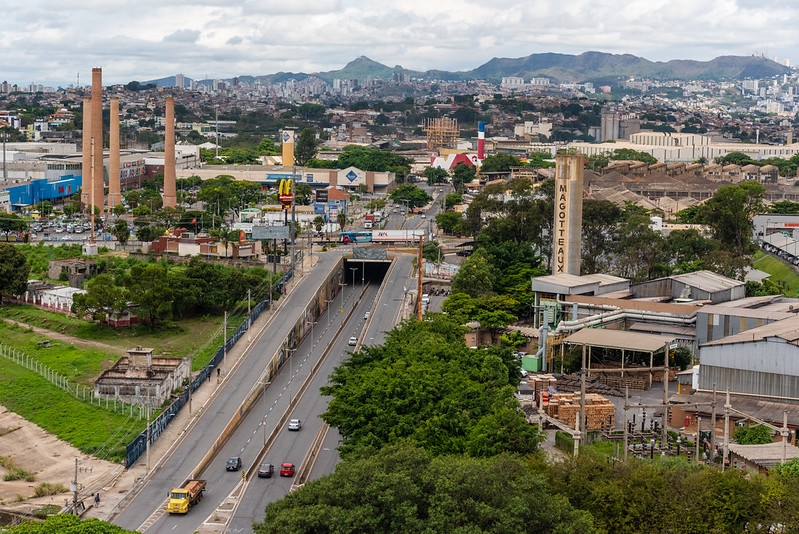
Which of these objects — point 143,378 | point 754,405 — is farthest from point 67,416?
point 754,405

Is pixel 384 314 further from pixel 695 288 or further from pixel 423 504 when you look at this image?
pixel 423 504

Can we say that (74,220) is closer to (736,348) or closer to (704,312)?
(704,312)

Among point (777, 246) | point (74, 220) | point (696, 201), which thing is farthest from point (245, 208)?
point (777, 246)

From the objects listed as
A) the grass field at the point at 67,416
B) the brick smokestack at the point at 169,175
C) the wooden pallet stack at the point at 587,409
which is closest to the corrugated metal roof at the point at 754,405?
the wooden pallet stack at the point at 587,409

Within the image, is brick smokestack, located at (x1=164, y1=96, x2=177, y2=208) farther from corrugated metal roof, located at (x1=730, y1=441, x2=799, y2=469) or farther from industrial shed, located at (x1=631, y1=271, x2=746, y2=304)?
corrugated metal roof, located at (x1=730, y1=441, x2=799, y2=469)

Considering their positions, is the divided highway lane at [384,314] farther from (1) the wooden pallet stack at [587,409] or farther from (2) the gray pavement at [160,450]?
(1) the wooden pallet stack at [587,409]

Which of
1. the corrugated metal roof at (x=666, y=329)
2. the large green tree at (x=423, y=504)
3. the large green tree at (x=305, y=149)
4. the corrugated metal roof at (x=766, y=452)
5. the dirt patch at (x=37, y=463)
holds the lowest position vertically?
the dirt patch at (x=37, y=463)
